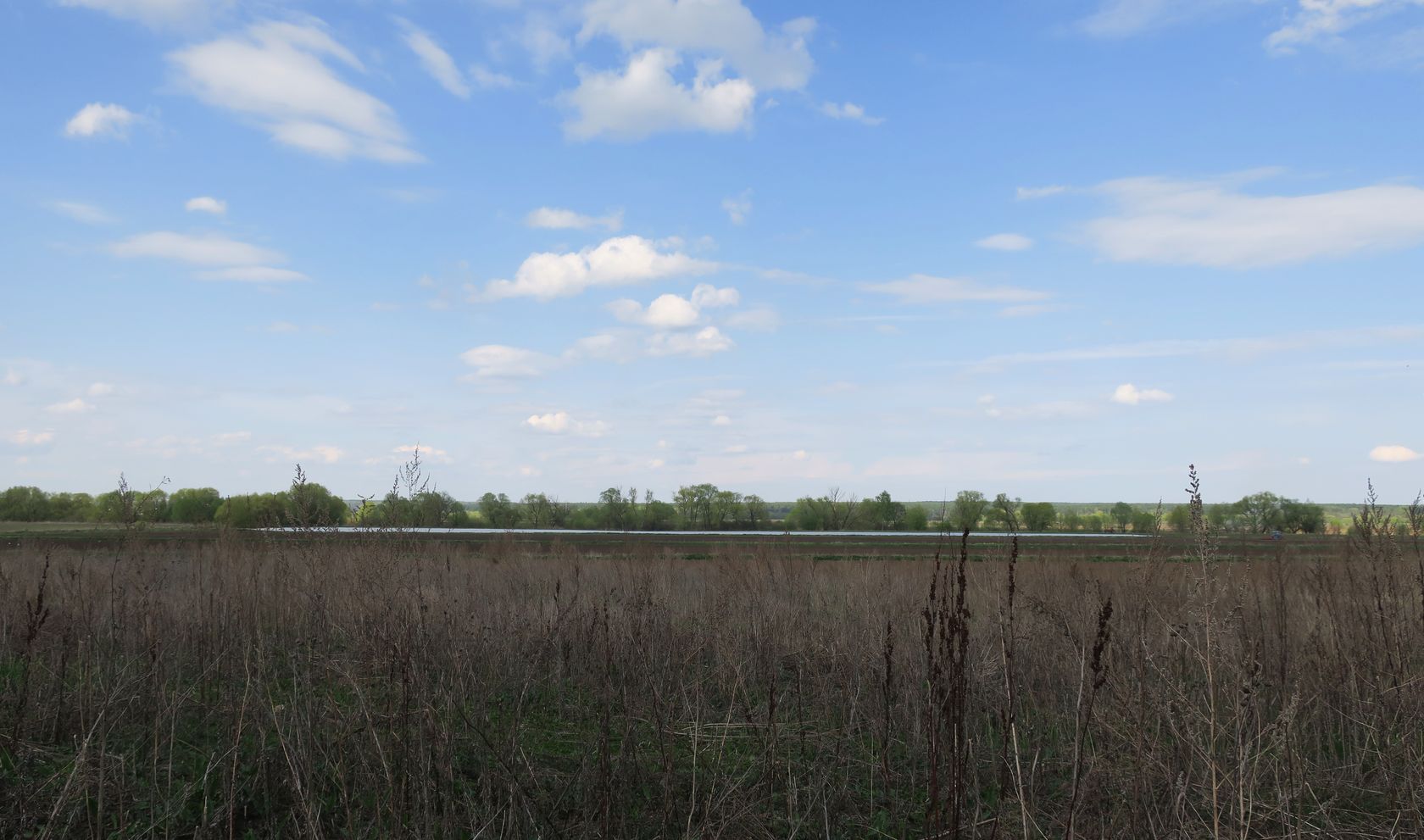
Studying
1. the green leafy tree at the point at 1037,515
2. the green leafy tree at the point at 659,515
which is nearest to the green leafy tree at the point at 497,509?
the green leafy tree at the point at 659,515

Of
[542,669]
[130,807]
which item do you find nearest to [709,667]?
[542,669]

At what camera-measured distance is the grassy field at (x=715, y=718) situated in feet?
12.0

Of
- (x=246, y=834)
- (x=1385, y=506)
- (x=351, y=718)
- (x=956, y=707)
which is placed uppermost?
(x=1385, y=506)

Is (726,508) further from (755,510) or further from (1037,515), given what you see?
(1037,515)

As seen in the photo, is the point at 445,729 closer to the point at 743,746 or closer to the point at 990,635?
the point at 743,746

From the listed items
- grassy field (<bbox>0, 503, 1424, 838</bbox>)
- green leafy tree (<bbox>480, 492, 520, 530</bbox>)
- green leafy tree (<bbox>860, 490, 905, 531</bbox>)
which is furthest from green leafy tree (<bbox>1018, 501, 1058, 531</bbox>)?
grassy field (<bbox>0, 503, 1424, 838</bbox>)

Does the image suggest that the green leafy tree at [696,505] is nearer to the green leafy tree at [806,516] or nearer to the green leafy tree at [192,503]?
the green leafy tree at [806,516]

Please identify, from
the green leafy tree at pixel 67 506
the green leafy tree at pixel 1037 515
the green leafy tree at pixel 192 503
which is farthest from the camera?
the green leafy tree at pixel 67 506

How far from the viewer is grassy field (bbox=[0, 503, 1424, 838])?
3666 mm

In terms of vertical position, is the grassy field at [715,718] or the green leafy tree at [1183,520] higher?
the green leafy tree at [1183,520]

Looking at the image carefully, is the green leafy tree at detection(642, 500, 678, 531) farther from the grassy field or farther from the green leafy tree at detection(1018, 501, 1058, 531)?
the grassy field

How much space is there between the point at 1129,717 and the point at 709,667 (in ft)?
14.8

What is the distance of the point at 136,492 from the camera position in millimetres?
8703

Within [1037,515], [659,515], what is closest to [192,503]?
[659,515]
